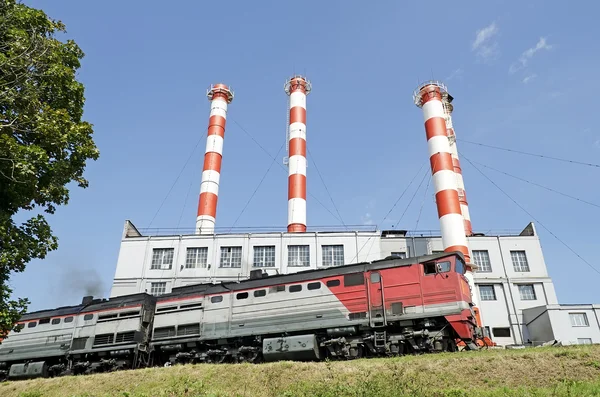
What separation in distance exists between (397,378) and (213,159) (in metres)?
38.3

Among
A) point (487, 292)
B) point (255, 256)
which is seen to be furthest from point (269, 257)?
point (487, 292)

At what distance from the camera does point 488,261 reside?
39.7m

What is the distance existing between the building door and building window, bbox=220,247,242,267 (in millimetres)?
20496

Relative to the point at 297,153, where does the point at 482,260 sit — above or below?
below

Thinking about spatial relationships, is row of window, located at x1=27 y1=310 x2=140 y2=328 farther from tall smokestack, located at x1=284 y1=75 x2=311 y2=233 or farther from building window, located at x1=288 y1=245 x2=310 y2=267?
tall smokestack, located at x1=284 y1=75 x2=311 y2=233

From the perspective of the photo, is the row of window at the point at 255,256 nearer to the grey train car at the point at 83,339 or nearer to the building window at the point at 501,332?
the grey train car at the point at 83,339

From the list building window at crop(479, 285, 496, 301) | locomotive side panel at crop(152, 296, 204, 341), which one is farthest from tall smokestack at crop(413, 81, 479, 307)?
locomotive side panel at crop(152, 296, 204, 341)

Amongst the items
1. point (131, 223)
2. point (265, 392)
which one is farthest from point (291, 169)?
point (265, 392)

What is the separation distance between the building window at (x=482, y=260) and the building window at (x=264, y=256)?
59.1 feet

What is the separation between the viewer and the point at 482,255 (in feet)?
131

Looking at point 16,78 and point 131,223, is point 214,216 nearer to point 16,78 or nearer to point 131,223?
point 131,223

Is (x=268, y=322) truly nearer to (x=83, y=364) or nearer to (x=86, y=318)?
(x=83, y=364)

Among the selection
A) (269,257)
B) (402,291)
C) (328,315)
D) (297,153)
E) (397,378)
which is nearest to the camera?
(397,378)

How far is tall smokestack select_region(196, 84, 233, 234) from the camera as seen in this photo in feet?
148
